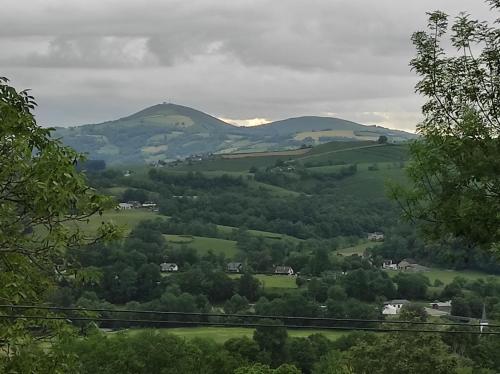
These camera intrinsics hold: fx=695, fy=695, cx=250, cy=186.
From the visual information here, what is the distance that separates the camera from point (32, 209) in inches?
318

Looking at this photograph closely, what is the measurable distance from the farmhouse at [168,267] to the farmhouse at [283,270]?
12098mm

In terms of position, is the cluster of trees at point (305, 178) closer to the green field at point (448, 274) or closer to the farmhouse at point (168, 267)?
the green field at point (448, 274)

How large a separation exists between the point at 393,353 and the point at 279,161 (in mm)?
139655

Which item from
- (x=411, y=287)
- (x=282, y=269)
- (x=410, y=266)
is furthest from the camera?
(x=410, y=266)

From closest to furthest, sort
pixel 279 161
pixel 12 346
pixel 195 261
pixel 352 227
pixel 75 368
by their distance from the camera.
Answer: pixel 12 346 < pixel 75 368 < pixel 195 261 < pixel 352 227 < pixel 279 161

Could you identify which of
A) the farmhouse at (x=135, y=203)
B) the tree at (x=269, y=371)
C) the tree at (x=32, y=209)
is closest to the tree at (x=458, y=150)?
the tree at (x=32, y=209)

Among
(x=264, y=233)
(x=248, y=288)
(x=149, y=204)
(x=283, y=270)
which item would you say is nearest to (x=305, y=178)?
(x=149, y=204)

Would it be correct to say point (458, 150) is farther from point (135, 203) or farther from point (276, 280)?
point (135, 203)

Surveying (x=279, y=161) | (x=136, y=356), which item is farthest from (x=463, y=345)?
(x=279, y=161)

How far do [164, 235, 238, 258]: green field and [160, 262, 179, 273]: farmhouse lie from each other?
9104 mm

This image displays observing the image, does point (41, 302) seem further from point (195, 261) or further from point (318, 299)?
point (195, 261)

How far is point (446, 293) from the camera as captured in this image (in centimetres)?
6925

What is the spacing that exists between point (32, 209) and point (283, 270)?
76963 mm

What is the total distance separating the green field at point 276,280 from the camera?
237ft
